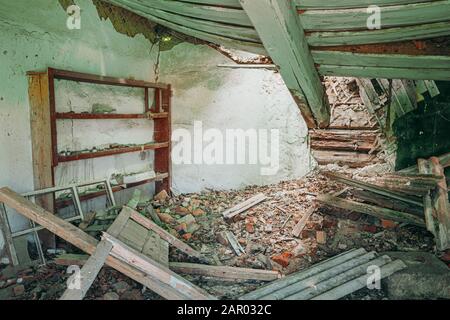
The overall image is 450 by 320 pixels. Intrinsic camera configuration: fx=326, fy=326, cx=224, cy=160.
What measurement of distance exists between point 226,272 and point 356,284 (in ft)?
3.64

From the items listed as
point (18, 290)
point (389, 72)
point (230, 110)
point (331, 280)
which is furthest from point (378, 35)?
point (230, 110)

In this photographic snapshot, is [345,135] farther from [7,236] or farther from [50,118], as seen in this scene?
[7,236]

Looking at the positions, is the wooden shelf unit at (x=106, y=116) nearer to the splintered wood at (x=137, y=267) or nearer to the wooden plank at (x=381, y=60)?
the splintered wood at (x=137, y=267)

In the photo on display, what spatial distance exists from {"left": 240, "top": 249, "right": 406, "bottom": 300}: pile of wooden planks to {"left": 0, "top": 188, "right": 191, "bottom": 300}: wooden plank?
637mm

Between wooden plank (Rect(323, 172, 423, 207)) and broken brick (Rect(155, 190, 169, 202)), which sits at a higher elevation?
wooden plank (Rect(323, 172, 423, 207))

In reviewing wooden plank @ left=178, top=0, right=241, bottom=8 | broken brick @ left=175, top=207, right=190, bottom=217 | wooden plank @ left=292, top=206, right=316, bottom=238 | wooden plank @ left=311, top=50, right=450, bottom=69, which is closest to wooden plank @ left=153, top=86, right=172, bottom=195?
broken brick @ left=175, top=207, right=190, bottom=217

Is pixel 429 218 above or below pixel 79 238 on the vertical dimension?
below

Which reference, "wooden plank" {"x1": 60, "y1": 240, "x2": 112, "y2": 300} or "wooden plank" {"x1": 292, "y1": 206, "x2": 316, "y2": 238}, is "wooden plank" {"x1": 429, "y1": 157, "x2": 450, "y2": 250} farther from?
"wooden plank" {"x1": 60, "y1": 240, "x2": 112, "y2": 300}

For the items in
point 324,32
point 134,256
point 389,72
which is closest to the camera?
point 324,32

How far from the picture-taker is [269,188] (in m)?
5.25

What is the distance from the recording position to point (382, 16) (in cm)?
162

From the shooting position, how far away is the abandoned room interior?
2.00 meters

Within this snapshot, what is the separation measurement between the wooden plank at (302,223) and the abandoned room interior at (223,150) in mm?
23

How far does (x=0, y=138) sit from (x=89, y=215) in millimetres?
1126
